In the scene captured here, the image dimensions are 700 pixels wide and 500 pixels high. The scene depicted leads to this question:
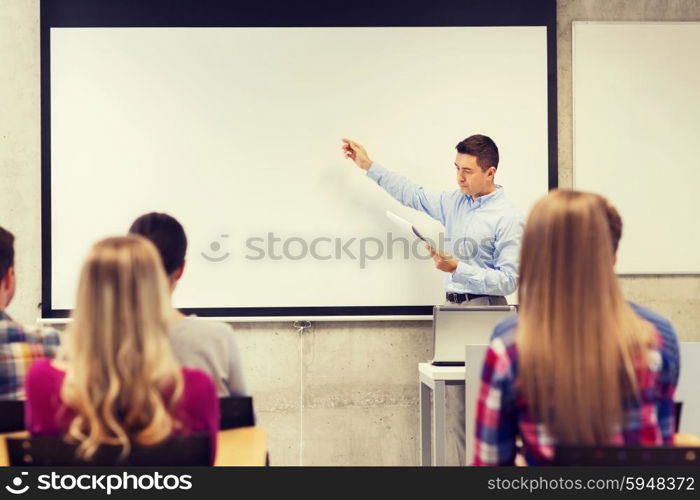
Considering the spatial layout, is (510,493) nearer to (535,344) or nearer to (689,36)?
(535,344)

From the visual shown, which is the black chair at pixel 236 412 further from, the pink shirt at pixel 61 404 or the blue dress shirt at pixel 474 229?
the blue dress shirt at pixel 474 229

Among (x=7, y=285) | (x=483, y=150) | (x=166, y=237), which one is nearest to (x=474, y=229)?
(x=483, y=150)

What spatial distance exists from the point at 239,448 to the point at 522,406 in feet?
2.59

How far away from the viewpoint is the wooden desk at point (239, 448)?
72.9 inches

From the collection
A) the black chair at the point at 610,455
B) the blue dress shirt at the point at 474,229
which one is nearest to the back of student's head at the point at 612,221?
the black chair at the point at 610,455

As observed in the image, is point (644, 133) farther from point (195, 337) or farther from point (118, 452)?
point (118, 452)

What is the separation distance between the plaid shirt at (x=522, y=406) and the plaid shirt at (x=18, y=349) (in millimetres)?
1204

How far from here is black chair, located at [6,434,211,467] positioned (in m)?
1.46

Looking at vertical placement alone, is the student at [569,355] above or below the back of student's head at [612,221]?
below

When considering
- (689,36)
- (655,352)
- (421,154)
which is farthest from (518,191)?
(655,352)

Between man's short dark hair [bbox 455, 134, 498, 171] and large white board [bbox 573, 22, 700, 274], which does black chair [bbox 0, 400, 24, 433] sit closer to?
man's short dark hair [bbox 455, 134, 498, 171]

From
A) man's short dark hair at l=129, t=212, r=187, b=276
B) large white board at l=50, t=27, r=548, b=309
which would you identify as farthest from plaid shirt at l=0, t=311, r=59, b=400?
large white board at l=50, t=27, r=548, b=309

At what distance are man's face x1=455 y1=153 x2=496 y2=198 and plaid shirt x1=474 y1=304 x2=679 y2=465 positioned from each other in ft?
8.42

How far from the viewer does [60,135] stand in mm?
4211
